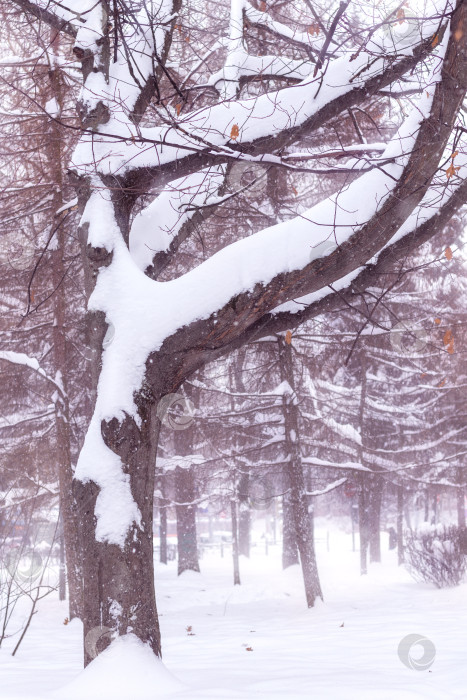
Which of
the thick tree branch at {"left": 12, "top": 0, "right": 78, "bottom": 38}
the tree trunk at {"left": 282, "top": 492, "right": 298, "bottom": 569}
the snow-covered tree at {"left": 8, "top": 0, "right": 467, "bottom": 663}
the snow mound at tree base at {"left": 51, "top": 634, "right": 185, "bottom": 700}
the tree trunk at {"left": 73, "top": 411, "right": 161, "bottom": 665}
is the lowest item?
the tree trunk at {"left": 282, "top": 492, "right": 298, "bottom": 569}

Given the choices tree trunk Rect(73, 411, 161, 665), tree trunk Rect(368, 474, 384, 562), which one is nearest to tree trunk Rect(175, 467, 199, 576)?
tree trunk Rect(368, 474, 384, 562)

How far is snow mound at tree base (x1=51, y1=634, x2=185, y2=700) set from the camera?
10.8 ft

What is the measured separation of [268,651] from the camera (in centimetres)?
593

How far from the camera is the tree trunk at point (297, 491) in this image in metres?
10.7

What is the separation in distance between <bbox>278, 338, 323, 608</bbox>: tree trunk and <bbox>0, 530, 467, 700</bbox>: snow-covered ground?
1.83ft

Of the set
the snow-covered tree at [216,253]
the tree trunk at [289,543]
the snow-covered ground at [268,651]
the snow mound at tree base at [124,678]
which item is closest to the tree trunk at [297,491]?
the snow-covered ground at [268,651]

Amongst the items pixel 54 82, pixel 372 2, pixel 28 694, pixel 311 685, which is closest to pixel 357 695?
pixel 311 685

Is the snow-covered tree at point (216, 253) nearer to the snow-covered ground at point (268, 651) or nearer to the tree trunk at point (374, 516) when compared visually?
the snow-covered ground at point (268, 651)

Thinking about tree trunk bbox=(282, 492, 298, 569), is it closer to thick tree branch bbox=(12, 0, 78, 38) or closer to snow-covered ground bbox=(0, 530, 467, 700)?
snow-covered ground bbox=(0, 530, 467, 700)

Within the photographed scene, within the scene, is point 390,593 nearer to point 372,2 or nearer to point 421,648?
point 421,648

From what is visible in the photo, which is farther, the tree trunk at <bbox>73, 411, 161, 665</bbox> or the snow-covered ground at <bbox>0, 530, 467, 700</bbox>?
the tree trunk at <bbox>73, 411, 161, 665</bbox>

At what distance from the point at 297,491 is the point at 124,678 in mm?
7764

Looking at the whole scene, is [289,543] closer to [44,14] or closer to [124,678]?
[124,678]

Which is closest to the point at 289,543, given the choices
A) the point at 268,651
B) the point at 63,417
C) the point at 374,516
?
the point at 374,516
